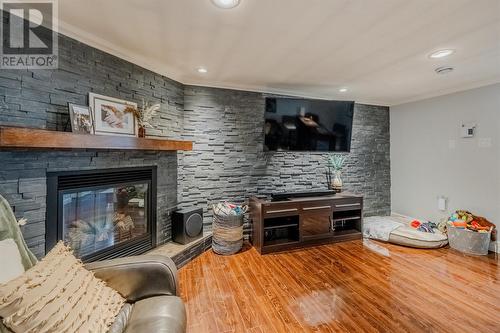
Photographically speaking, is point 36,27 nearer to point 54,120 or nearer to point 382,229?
point 54,120

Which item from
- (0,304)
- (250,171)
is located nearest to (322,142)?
(250,171)

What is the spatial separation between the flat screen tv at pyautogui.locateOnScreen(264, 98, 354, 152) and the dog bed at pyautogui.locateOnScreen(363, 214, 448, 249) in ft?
4.25

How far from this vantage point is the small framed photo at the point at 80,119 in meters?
1.76

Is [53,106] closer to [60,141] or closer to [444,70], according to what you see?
[60,141]

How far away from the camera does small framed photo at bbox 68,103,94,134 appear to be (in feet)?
5.77

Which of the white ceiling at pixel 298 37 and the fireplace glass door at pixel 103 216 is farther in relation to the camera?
the fireplace glass door at pixel 103 216

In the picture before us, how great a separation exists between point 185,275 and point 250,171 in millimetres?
1586

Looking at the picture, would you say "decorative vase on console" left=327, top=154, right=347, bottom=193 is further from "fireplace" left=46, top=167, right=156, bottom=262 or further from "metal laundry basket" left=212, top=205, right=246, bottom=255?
"fireplace" left=46, top=167, right=156, bottom=262

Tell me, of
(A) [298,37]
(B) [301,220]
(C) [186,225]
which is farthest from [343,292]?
(A) [298,37]

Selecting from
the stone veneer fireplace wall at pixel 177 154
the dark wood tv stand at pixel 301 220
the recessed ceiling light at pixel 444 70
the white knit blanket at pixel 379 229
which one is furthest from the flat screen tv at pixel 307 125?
the white knit blanket at pixel 379 229

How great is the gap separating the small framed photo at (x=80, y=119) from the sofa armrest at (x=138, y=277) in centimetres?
109

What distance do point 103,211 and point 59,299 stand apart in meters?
1.34

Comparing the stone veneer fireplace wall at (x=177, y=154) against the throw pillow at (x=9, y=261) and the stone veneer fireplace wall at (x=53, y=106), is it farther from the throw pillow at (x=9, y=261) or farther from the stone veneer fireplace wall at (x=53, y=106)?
the throw pillow at (x=9, y=261)

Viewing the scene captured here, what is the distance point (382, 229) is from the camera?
3.30 m
